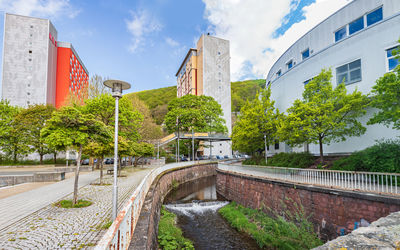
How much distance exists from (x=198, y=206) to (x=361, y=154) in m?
10.9

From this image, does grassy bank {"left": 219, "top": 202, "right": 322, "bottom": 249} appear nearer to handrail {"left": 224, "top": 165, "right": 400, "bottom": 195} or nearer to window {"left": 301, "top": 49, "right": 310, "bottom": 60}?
Answer: handrail {"left": 224, "top": 165, "right": 400, "bottom": 195}

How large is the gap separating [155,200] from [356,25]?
763 inches

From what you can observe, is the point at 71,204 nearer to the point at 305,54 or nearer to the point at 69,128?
the point at 69,128

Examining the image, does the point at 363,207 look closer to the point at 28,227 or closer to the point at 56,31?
the point at 28,227

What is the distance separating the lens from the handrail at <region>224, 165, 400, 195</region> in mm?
8258

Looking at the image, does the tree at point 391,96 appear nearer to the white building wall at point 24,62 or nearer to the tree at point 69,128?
the tree at point 69,128

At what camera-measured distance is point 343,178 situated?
10.4 m

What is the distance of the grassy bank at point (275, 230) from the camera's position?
30.6 ft

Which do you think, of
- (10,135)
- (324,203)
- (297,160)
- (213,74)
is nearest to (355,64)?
(297,160)

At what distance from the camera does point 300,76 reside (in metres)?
21.5

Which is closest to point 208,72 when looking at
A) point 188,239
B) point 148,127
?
point 148,127

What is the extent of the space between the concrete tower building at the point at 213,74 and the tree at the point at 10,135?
36.0m

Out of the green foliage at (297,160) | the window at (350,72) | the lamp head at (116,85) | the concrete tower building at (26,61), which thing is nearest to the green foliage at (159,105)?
the concrete tower building at (26,61)

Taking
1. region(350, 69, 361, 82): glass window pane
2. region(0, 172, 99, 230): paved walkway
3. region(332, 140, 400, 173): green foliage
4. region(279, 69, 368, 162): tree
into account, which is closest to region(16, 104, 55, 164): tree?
region(0, 172, 99, 230): paved walkway
